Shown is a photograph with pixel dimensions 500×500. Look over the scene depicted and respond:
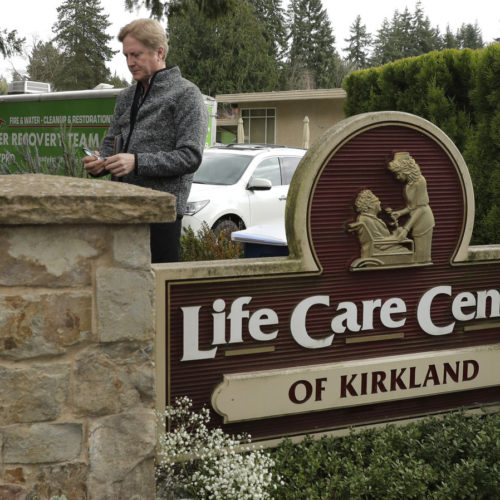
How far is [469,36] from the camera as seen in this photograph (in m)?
77.3

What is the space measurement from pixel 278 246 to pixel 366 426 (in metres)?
1.16

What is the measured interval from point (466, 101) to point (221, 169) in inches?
189

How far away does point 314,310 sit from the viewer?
3.66 meters

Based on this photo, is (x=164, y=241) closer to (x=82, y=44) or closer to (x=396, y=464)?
(x=396, y=464)

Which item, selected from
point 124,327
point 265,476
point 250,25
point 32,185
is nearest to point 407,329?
point 265,476

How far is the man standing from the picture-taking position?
336 centimetres

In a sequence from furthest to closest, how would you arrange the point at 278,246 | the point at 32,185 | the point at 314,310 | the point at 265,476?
the point at 278,246, the point at 314,310, the point at 265,476, the point at 32,185

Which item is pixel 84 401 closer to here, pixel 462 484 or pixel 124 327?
pixel 124 327

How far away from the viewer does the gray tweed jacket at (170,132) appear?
3359 millimetres

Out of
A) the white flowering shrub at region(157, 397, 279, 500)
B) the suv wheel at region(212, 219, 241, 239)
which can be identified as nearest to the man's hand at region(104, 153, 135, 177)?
the white flowering shrub at region(157, 397, 279, 500)

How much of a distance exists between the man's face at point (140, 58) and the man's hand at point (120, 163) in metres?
0.41

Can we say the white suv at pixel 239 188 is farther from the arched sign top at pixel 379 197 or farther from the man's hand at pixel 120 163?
the man's hand at pixel 120 163

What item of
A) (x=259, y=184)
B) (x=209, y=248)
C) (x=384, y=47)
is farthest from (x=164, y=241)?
(x=384, y=47)

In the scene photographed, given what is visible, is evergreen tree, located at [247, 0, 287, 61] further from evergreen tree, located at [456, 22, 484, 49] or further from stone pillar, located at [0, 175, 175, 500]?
stone pillar, located at [0, 175, 175, 500]
